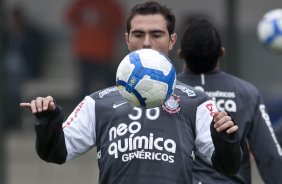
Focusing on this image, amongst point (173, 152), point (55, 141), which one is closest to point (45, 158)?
point (55, 141)

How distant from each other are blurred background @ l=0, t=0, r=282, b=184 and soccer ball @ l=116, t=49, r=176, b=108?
5495 mm

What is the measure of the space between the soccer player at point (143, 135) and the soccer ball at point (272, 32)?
7.62ft

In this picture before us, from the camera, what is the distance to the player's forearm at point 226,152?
5094mm

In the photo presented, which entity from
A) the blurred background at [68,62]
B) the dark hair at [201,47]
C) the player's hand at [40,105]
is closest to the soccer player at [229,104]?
the dark hair at [201,47]

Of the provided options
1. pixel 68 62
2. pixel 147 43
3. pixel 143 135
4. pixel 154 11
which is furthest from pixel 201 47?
pixel 68 62

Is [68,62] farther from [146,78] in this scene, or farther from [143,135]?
[146,78]

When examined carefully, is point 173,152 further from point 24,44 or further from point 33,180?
point 24,44

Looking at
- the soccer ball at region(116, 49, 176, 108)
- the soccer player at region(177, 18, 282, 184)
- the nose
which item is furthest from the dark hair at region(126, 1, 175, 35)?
the soccer player at region(177, 18, 282, 184)

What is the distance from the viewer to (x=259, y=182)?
11.2 metres

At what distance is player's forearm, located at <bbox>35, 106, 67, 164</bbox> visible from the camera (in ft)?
17.0

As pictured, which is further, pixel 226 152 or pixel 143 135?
pixel 143 135

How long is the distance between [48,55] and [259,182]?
427 cm

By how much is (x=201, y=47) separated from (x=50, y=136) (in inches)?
57.0

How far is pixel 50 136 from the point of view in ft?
17.1
